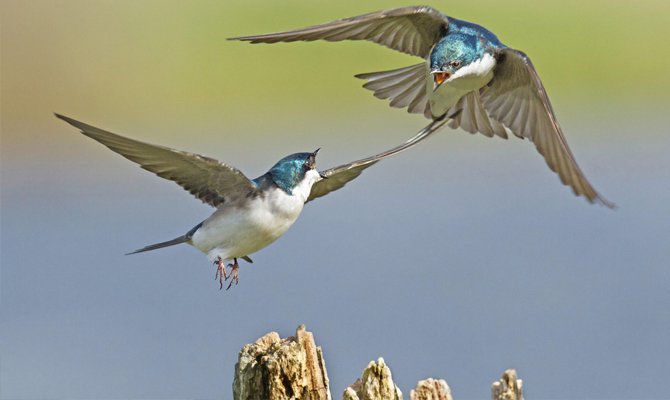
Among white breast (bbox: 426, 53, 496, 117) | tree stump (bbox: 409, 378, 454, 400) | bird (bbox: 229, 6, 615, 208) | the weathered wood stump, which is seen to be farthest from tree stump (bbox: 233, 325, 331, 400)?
white breast (bbox: 426, 53, 496, 117)

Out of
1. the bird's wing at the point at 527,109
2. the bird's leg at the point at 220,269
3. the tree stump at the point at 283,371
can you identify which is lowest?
the tree stump at the point at 283,371

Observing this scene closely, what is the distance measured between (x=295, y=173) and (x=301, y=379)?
90 cm

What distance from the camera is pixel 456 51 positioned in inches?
199

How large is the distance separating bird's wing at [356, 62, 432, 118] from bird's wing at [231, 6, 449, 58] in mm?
79

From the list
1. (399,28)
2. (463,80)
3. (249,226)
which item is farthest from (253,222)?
(399,28)

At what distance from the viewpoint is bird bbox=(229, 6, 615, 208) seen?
5.02 m

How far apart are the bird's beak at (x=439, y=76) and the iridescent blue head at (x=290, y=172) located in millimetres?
766

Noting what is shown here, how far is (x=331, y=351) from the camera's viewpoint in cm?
690

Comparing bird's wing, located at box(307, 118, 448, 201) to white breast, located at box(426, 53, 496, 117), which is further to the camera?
white breast, located at box(426, 53, 496, 117)

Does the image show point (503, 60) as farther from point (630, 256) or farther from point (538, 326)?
point (630, 256)

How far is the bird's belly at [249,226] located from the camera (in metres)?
4.44

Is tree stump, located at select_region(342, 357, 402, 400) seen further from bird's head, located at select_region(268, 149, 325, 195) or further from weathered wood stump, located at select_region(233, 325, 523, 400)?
bird's head, located at select_region(268, 149, 325, 195)

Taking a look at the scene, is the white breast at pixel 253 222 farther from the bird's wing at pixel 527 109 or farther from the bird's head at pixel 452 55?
the bird's wing at pixel 527 109

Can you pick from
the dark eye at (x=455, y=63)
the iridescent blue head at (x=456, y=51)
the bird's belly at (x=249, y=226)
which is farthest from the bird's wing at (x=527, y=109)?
the bird's belly at (x=249, y=226)
